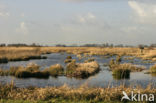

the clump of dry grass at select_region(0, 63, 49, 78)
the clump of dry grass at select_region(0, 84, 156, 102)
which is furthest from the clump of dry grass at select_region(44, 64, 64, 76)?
the clump of dry grass at select_region(0, 84, 156, 102)

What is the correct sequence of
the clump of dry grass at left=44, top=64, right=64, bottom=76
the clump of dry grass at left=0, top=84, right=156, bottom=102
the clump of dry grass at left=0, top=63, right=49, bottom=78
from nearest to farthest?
1. the clump of dry grass at left=0, top=84, right=156, bottom=102
2. the clump of dry grass at left=0, top=63, right=49, bottom=78
3. the clump of dry grass at left=44, top=64, right=64, bottom=76

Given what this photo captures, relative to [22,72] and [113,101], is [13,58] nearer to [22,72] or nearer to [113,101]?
[22,72]

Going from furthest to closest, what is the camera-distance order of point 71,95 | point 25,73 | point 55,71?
point 55,71
point 25,73
point 71,95

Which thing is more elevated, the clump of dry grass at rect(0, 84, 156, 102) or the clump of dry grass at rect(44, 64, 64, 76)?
the clump of dry grass at rect(0, 84, 156, 102)

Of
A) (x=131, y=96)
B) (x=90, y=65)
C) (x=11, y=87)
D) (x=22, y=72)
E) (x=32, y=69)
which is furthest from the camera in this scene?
(x=90, y=65)

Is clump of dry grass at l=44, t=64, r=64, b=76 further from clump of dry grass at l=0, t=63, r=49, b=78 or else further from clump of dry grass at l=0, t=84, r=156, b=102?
clump of dry grass at l=0, t=84, r=156, b=102

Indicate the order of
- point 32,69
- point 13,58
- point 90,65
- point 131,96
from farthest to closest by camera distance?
point 13,58 < point 90,65 < point 32,69 < point 131,96

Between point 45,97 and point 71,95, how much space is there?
1264 mm

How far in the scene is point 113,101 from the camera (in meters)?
9.32

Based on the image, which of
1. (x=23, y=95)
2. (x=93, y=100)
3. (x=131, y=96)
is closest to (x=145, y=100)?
(x=131, y=96)

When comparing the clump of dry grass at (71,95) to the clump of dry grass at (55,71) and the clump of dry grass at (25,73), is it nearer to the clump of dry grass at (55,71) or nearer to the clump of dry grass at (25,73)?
Answer: the clump of dry grass at (25,73)

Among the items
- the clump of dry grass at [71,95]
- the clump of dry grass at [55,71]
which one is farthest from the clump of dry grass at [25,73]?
the clump of dry grass at [71,95]

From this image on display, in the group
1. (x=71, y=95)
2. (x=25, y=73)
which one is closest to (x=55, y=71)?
(x=25, y=73)

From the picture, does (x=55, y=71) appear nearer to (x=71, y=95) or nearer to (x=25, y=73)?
(x=25, y=73)
